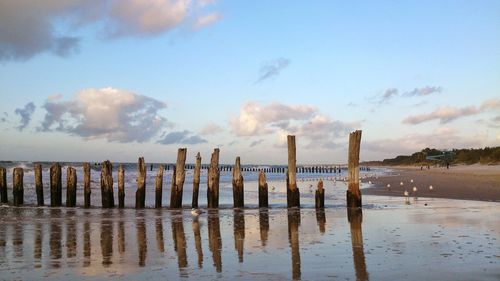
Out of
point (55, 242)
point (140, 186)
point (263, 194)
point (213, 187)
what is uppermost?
point (140, 186)

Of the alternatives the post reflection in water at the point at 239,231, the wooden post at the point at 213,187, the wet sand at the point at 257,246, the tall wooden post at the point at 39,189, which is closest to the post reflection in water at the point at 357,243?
the wet sand at the point at 257,246

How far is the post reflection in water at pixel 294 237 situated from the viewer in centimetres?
789

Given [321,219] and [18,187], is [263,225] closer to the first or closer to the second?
[321,219]

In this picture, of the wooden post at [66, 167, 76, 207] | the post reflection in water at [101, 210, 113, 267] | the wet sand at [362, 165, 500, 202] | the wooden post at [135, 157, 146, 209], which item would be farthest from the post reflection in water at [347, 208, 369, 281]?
the wooden post at [66, 167, 76, 207]

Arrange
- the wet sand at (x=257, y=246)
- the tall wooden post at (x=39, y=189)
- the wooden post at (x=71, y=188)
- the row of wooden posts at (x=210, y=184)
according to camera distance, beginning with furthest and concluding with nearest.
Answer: the tall wooden post at (x=39, y=189) < the wooden post at (x=71, y=188) < the row of wooden posts at (x=210, y=184) < the wet sand at (x=257, y=246)

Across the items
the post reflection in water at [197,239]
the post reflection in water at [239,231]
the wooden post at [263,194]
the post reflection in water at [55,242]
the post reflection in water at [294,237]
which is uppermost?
the wooden post at [263,194]

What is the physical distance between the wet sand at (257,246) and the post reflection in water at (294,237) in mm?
19

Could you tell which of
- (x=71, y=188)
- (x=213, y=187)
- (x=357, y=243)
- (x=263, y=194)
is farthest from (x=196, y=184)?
(x=357, y=243)

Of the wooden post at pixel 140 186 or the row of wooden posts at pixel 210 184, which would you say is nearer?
the row of wooden posts at pixel 210 184

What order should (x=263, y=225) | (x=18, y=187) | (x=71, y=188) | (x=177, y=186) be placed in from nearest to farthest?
(x=263, y=225)
(x=177, y=186)
(x=71, y=188)
(x=18, y=187)

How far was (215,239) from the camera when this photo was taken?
37.6 ft

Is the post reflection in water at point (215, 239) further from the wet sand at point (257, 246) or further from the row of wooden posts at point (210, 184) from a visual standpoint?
the row of wooden posts at point (210, 184)

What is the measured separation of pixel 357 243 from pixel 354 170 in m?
8.57

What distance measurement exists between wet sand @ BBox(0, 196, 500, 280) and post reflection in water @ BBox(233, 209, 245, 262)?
2 centimetres
